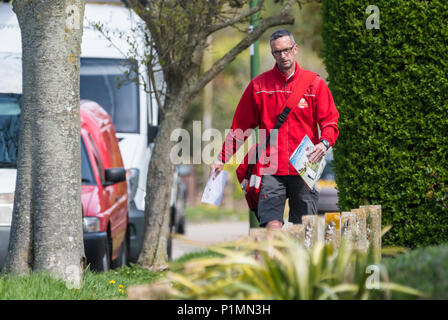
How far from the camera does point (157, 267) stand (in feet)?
29.2

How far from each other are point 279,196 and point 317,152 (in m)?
0.48

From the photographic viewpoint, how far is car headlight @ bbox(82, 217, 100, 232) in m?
8.00

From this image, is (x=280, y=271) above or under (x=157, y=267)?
above

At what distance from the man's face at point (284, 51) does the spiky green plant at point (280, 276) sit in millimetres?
2260

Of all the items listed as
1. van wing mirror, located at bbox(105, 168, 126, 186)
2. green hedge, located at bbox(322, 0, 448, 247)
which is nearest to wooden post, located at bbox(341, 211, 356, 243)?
green hedge, located at bbox(322, 0, 448, 247)

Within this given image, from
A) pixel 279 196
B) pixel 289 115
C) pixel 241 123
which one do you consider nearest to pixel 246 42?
pixel 241 123

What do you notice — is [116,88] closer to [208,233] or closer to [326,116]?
[326,116]

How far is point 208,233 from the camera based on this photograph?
64.1 ft

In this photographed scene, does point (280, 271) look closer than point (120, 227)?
Yes

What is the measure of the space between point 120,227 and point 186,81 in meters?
1.87

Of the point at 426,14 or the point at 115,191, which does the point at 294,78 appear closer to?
the point at 426,14
